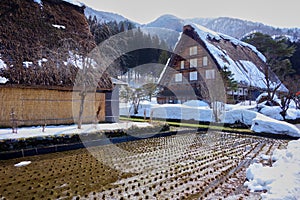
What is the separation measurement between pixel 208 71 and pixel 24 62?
673 inches

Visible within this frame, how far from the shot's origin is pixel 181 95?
24.1 meters

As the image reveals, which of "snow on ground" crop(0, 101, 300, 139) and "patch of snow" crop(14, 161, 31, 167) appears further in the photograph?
"snow on ground" crop(0, 101, 300, 139)

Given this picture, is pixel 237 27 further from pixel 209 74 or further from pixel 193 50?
pixel 209 74

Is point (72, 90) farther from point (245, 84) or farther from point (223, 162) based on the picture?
point (245, 84)

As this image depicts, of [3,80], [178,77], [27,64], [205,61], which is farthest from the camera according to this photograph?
[178,77]

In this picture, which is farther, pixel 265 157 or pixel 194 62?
pixel 194 62

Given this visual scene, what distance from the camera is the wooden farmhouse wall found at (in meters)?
8.58

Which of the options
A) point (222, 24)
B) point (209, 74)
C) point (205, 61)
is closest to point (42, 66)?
point (209, 74)

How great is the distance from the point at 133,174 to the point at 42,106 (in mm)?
6389

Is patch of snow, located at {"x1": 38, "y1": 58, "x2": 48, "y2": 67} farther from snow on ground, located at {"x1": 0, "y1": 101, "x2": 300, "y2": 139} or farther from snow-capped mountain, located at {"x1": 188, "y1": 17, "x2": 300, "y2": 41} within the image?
snow-capped mountain, located at {"x1": 188, "y1": 17, "x2": 300, "y2": 41}

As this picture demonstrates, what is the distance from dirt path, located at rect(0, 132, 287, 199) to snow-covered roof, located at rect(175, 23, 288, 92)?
14084 millimetres

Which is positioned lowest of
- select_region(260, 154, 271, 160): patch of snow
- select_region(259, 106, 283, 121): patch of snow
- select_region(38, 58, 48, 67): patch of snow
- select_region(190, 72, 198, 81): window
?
select_region(260, 154, 271, 160): patch of snow

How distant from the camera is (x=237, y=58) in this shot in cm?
2389

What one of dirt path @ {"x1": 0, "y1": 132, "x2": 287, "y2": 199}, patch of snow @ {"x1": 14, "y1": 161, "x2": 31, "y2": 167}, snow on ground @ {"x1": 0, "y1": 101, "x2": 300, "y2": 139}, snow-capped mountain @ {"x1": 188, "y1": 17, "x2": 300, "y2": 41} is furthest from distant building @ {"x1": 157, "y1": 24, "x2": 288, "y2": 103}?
snow-capped mountain @ {"x1": 188, "y1": 17, "x2": 300, "y2": 41}
